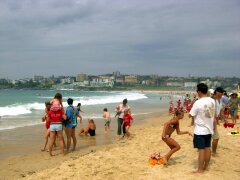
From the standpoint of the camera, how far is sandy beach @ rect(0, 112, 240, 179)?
6.64 meters

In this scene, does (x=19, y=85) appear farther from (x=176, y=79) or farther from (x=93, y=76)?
(x=176, y=79)

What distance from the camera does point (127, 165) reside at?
7.44m

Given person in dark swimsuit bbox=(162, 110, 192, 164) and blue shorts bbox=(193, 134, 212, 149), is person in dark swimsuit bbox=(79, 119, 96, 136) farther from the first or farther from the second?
blue shorts bbox=(193, 134, 212, 149)

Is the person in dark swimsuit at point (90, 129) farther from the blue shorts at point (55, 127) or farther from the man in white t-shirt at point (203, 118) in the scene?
the man in white t-shirt at point (203, 118)

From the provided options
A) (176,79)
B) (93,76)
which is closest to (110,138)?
(176,79)

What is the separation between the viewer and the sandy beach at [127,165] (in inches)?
262

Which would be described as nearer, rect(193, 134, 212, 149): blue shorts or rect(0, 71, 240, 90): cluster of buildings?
rect(193, 134, 212, 149): blue shorts

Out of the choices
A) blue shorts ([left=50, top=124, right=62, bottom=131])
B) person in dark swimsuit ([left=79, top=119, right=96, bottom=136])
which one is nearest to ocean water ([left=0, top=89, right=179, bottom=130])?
person in dark swimsuit ([left=79, top=119, right=96, bottom=136])

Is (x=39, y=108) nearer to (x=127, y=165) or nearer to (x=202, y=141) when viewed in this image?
(x=127, y=165)

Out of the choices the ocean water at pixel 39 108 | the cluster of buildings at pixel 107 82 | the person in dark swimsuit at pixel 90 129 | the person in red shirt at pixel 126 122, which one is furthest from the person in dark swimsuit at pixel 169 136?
the cluster of buildings at pixel 107 82

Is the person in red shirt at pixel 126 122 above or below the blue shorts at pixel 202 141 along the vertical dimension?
below

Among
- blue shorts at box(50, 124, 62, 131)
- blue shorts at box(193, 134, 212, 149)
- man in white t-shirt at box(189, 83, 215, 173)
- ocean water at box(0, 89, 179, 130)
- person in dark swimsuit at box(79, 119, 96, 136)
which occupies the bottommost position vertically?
ocean water at box(0, 89, 179, 130)

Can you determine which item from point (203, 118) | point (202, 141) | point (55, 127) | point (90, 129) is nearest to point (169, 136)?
point (202, 141)

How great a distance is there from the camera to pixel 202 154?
250 inches
